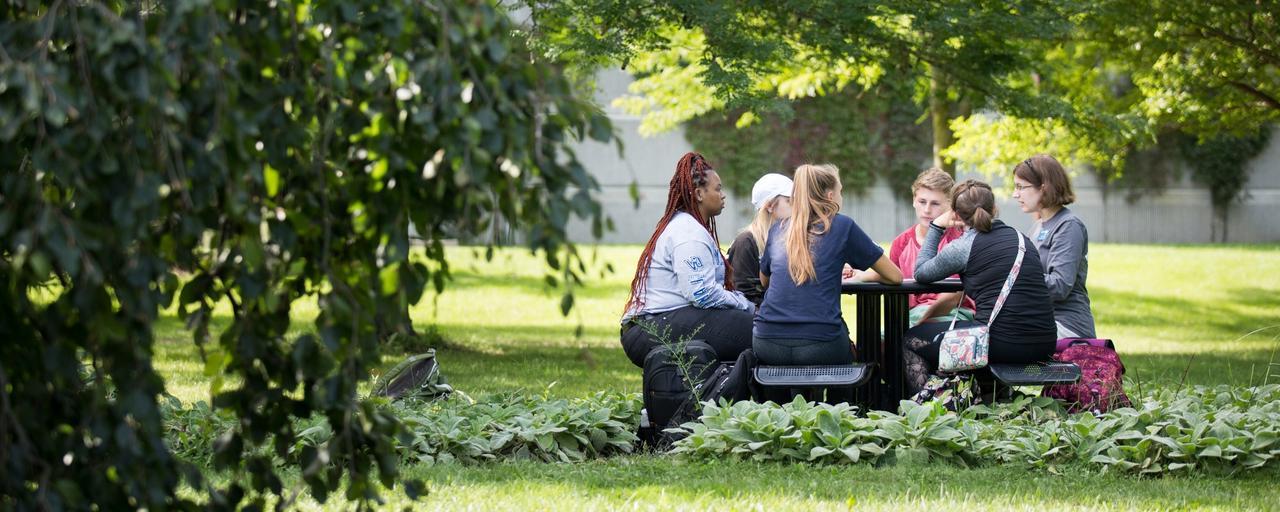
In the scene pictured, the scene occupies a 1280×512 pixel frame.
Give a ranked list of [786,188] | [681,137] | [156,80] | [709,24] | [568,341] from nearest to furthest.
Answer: [156,80]
[786,188]
[709,24]
[568,341]
[681,137]

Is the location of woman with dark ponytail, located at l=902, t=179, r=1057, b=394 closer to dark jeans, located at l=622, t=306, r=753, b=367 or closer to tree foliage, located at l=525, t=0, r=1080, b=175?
dark jeans, located at l=622, t=306, r=753, b=367

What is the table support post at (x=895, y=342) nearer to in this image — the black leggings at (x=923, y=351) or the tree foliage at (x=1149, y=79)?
the black leggings at (x=923, y=351)

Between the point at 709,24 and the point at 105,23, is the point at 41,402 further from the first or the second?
the point at 709,24

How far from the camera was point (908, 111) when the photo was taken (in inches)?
1352

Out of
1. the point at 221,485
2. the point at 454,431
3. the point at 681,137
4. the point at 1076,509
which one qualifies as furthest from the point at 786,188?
the point at 681,137

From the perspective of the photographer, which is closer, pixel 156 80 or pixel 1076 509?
pixel 156 80

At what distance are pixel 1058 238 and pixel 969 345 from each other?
1.21 meters

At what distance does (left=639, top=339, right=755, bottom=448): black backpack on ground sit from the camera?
6.29 meters

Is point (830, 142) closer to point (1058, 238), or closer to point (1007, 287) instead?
point (1058, 238)

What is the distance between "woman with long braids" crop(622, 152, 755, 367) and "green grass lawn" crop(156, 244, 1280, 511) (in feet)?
1.46

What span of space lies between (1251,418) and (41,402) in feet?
16.7

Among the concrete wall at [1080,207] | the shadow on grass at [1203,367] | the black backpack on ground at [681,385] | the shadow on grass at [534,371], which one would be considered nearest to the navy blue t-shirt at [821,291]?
the black backpack on ground at [681,385]

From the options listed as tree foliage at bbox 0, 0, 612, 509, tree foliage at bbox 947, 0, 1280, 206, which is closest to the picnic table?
tree foliage at bbox 0, 0, 612, 509

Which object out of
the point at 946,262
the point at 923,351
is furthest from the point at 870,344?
the point at 946,262
